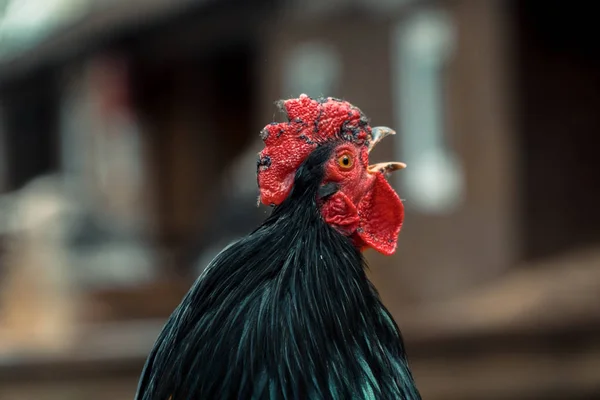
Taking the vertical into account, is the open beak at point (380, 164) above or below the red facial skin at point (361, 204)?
above

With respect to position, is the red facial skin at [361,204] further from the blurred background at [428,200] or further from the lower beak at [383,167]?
the blurred background at [428,200]

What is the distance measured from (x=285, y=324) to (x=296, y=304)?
0.16 ft

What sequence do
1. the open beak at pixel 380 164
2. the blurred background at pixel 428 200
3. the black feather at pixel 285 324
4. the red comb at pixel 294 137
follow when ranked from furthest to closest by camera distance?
the blurred background at pixel 428 200 → the open beak at pixel 380 164 → the red comb at pixel 294 137 → the black feather at pixel 285 324

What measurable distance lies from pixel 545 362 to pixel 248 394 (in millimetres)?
4255

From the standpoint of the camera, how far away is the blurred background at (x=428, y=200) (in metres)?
5.64

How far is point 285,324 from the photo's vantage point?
1.79 m

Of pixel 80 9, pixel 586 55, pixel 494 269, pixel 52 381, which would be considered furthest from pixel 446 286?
pixel 80 9

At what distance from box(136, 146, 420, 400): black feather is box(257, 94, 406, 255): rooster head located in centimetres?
3

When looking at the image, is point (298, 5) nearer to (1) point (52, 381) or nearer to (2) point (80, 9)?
(2) point (80, 9)

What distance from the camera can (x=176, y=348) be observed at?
183 centimetres

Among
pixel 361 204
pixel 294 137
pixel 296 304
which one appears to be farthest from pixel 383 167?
pixel 296 304

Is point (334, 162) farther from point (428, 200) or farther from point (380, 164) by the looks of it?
point (428, 200)

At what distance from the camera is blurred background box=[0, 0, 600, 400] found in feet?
18.5

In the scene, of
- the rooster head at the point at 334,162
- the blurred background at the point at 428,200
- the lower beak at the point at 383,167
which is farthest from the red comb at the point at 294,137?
the blurred background at the point at 428,200
